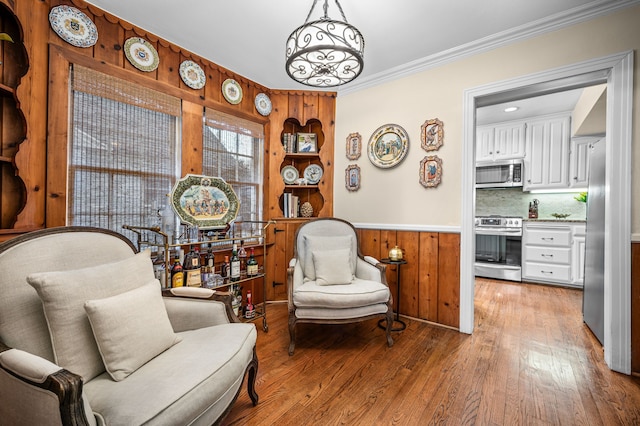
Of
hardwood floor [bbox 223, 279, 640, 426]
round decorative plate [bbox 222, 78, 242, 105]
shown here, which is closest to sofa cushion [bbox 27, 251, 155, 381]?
hardwood floor [bbox 223, 279, 640, 426]

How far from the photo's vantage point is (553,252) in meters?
3.87

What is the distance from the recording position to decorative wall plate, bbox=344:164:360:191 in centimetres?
314

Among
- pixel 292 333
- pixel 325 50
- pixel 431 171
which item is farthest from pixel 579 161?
pixel 292 333

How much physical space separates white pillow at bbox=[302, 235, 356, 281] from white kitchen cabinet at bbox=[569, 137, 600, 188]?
3.61 metres

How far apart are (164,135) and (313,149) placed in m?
1.59

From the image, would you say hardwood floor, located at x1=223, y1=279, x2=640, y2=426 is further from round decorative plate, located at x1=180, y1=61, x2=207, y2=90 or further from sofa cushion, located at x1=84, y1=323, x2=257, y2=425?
round decorative plate, located at x1=180, y1=61, x2=207, y2=90

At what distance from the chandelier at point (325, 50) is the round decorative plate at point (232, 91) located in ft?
3.94

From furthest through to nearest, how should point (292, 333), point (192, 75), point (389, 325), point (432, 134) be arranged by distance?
point (432, 134)
point (192, 75)
point (389, 325)
point (292, 333)

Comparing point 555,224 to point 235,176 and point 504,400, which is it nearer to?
point 504,400

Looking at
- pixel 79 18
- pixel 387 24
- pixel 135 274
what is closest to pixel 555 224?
pixel 387 24

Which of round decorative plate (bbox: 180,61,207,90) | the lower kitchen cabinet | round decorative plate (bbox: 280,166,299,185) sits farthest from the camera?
the lower kitchen cabinet

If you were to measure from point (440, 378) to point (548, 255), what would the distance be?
3273mm

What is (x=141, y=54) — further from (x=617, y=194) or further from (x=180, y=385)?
(x=617, y=194)

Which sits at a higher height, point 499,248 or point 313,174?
point 313,174
